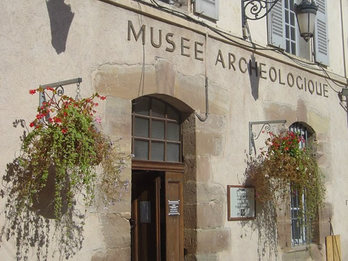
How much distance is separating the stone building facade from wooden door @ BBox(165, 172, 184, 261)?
0.02 meters

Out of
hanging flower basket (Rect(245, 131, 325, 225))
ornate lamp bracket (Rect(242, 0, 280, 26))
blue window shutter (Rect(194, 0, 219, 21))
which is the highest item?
ornate lamp bracket (Rect(242, 0, 280, 26))

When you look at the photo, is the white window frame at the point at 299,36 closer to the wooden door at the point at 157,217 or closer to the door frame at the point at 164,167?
the door frame at the point at 164,167

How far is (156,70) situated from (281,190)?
8.43ft

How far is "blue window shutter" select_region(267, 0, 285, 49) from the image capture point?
27.3 ft

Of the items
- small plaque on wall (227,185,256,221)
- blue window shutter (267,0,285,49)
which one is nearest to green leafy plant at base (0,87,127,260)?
small plaque on wall (227,185,256,221)

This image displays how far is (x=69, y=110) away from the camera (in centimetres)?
481

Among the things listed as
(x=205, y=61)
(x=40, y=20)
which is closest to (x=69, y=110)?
(x=40, y=20)

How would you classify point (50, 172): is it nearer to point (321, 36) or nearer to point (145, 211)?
point (145, 211)

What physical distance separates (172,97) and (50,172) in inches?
77.2

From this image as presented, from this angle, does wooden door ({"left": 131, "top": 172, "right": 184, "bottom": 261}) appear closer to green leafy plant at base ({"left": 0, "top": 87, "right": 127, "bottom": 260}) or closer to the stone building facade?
the stone building facade

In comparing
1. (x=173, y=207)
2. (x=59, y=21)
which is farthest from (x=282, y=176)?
(x=59, y=21)

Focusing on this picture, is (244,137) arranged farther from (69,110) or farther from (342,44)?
(342,44)

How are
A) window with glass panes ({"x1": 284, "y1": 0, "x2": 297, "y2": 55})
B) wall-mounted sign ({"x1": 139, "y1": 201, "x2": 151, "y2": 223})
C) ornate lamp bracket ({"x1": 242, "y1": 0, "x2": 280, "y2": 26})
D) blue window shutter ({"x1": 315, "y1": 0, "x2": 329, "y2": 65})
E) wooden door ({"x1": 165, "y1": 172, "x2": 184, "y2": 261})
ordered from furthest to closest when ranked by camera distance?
blue window shutter ({"x1": 315, "y1": 0, "x2": 329, "y2": 65}) < window with glass panes ({"x1": 284, "y1": 0, "x2": 297, "y2": 55}) < ornate lamp bracket ({"x1": 242, "y1": 0, "x2": 280, "y2": 26}) < wall-mounted sign ({"x1": 139, "y1": 201, "x2": 151, "y2": 223}) < wooden door ({"x1": 165, "y1": 172, "x2": 184, "y2": 261})

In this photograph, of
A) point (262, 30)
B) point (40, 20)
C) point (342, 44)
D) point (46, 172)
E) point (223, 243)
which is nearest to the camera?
point (46, 172)
